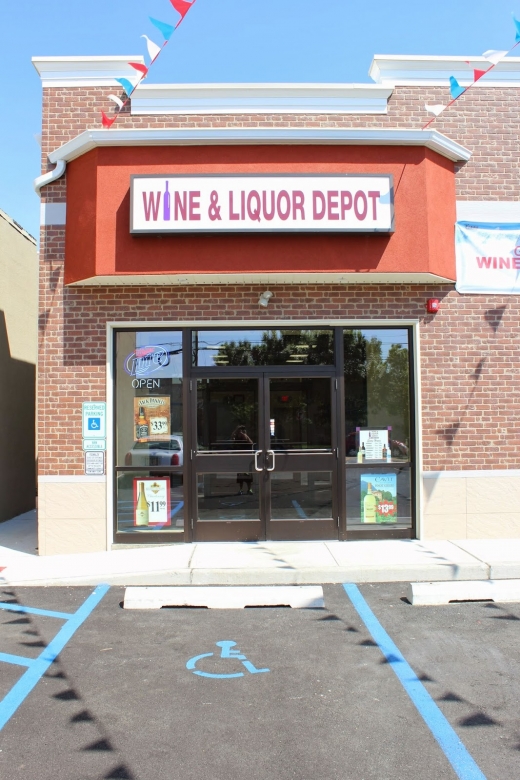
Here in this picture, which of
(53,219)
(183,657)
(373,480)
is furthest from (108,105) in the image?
(183,657)

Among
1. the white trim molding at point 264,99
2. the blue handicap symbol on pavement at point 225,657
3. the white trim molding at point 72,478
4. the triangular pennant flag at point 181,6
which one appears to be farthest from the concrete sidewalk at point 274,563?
the triangular pennant flag at point 181,6

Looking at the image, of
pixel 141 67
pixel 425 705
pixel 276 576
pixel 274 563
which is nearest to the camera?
pixel 425 705

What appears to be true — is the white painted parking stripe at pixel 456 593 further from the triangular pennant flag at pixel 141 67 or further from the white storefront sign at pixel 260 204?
the triangular pennant flag at pixel 141 67

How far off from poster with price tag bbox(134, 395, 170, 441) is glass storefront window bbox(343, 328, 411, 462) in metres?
2.37

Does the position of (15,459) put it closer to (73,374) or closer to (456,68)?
(73,374)

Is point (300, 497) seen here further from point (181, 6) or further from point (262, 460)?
point (181, 6)

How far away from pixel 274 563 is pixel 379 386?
2808mm

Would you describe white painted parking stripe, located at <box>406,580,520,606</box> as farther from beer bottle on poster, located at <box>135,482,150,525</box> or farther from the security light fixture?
the security light fixture

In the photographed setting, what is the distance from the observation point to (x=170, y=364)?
8.55 meters

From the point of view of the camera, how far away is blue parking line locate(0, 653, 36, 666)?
4859 millimetres

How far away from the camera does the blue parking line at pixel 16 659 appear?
4.86 m

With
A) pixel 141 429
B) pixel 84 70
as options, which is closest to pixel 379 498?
pixel 141 429

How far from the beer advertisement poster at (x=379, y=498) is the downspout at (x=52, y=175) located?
553 centimetres

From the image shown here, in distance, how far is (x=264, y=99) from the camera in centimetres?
848
